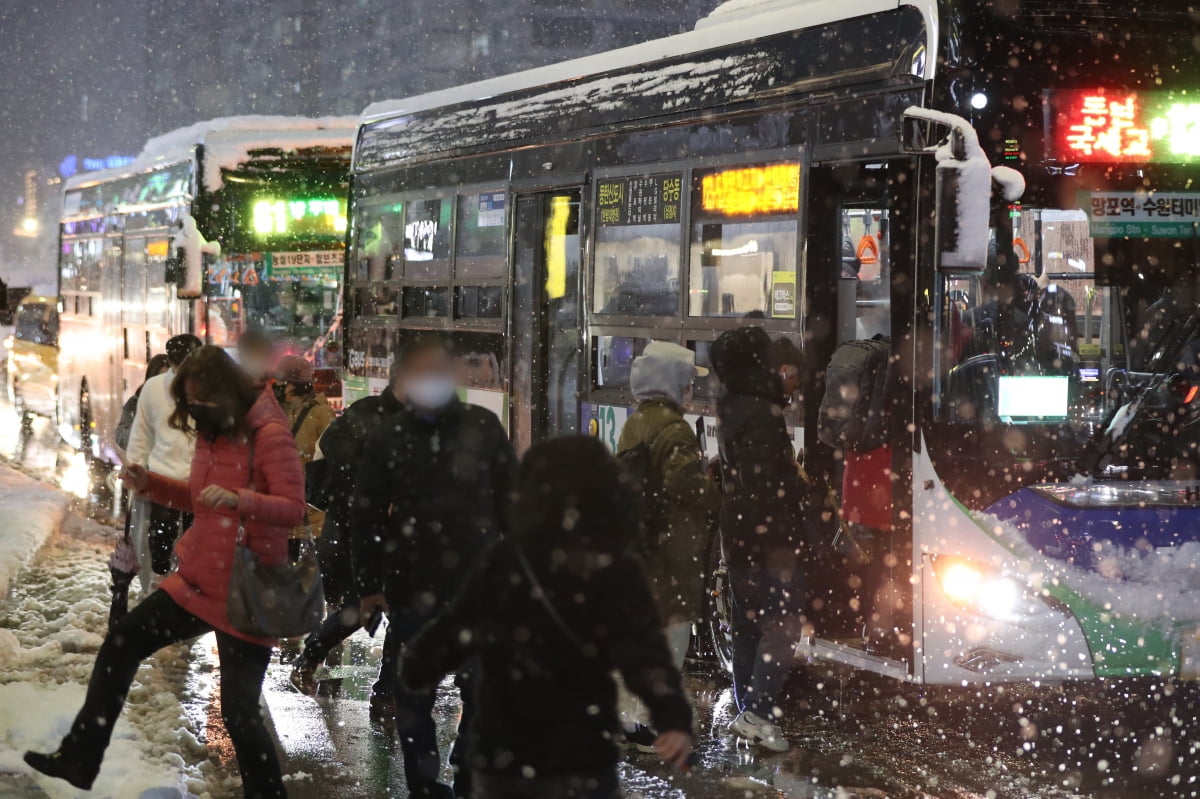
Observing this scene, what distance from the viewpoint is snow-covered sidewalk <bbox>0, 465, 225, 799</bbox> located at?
622 cm

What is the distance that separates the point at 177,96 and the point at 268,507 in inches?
4753

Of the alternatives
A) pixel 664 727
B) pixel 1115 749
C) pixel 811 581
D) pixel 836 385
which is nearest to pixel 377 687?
pixel 811 581

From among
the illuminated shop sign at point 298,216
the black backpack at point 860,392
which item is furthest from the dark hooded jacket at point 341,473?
the illuminated shop sign at point 298,216

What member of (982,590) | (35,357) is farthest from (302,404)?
(35,357)

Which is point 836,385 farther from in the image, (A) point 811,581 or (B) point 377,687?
(B) point 377,687

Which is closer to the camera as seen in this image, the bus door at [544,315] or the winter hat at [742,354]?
the winter hat at [742,354]

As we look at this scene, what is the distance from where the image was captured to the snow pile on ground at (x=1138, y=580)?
6855 mm

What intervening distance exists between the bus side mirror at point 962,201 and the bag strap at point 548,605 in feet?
11.5

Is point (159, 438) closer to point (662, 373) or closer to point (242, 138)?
point (662, 373)

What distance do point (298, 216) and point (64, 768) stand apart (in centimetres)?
1127

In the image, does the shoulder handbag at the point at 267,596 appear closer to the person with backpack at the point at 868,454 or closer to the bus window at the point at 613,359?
the person with backpack at the point at 868,454

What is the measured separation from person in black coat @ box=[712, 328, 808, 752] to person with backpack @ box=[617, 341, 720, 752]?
26cm

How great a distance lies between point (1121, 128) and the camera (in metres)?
7.06

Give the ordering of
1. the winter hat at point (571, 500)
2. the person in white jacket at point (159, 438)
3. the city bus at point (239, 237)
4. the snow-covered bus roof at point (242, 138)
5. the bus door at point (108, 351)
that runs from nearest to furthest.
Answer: the winter hat at point (571, 500) → the person in white jacket at point (159, 438) → the city bus at point (239, 237) → the snow-covered bus roof at point (242, 138) → the bus door at point (108, 351)
